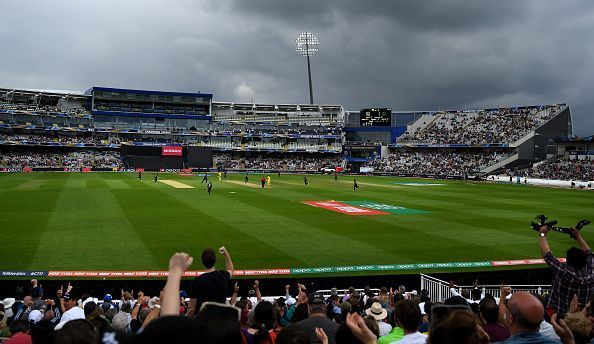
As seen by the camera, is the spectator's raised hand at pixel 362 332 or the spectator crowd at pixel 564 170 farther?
the spectator crowd at pixel 564 170

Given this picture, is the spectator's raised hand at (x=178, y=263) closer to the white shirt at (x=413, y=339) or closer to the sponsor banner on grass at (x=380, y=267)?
the white shirt at (x=413, y=339)

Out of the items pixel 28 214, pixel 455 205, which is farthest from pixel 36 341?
pixel 455 205

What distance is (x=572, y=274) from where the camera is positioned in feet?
22.2

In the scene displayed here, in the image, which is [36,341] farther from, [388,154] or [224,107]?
[224,107]

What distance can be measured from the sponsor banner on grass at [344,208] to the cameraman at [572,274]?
22.8 meters

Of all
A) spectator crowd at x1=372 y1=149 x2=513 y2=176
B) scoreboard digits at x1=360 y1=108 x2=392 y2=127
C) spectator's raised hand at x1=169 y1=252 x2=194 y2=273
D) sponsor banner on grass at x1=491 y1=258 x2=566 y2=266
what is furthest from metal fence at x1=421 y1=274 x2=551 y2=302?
scoreboard digits at x1=360 y1=108 x2=392 y2=127

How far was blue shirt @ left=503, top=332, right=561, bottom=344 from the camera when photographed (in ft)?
11.1

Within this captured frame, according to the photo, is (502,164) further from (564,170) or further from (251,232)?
(251,232)

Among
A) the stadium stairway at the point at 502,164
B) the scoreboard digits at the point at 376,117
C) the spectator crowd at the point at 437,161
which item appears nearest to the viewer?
the stadium stairway at the point at 502,164

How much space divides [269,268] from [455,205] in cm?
2401

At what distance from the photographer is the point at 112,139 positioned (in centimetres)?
9625

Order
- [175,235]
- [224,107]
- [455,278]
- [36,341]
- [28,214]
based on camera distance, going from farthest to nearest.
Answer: [224,107] < [28,214] < [175,235] < [455,278] < [36,341]

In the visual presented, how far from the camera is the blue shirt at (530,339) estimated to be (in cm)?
340

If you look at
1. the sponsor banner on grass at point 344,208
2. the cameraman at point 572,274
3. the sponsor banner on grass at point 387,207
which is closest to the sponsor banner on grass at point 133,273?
the cameraman at point 572,274
